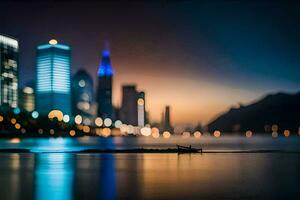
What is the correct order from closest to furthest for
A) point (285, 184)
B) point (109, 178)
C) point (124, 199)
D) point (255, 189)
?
point (124, 199)
point (255, 189)
point (285, 184)
point (109, 178)

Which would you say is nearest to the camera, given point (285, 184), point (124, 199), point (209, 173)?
point (124, 199)

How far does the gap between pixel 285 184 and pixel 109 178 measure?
1337 cm

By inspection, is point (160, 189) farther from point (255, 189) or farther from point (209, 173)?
point (209, 173)

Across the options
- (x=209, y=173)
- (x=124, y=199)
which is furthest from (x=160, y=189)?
(x=209, y=173)

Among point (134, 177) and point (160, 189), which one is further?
point (134, 177)

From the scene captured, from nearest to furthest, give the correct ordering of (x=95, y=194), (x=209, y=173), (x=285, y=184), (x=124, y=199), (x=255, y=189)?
(x=124, y=199), (x=95, y=194), (x=255, y=189), (x=285, y=184), (x=209, y=173)

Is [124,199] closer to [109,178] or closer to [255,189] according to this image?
[255,189]

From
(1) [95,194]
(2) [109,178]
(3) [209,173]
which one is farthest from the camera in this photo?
(3) [209,173]

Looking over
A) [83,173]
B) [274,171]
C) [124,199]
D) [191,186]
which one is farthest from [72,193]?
[274,171]

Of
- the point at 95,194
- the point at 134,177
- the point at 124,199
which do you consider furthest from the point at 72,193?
the point at 134,177

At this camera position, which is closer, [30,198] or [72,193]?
[30,198]

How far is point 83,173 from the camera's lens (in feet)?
141

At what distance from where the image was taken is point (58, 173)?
43156 mm

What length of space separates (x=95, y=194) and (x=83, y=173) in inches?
587
